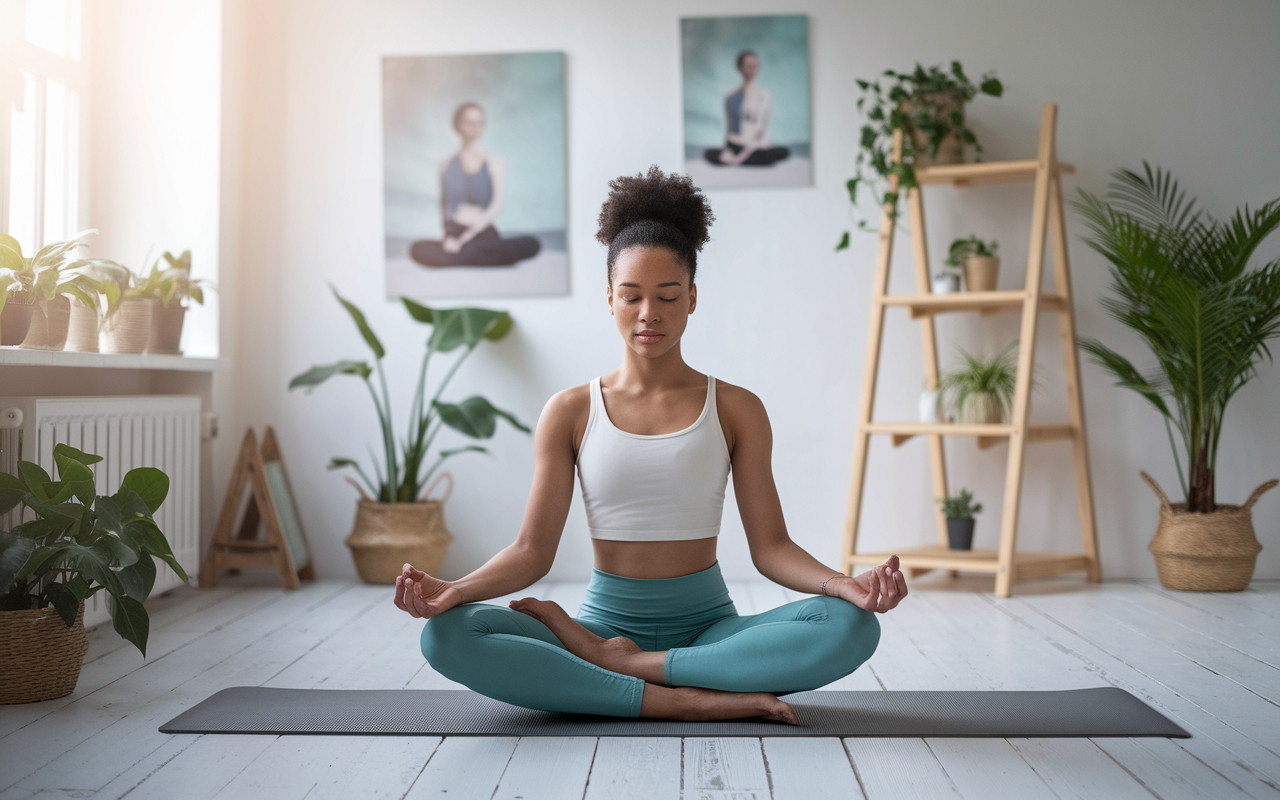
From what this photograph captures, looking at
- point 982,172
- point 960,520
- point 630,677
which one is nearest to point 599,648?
point 630,677

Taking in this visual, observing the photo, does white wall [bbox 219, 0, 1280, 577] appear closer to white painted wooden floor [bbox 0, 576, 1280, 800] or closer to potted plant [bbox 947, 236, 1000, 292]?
potted plant [bbox 947, 236, 1000, 292]

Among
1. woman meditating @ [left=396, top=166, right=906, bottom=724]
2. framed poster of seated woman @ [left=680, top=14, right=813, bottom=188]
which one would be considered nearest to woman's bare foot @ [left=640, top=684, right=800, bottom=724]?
woman meditating @ [left=396, top=166, right=906, bottom=724]

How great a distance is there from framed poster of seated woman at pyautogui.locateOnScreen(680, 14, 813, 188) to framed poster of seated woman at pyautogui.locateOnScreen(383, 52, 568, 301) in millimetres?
472

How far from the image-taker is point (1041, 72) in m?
3.45

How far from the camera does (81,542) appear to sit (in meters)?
1.92

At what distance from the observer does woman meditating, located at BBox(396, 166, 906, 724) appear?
1.65 m

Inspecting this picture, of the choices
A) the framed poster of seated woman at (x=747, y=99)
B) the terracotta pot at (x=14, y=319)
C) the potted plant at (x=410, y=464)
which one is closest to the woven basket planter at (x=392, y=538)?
the potted plant at (x=410, y=464)

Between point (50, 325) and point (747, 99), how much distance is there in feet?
7.35

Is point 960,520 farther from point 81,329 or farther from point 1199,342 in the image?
point 81,329

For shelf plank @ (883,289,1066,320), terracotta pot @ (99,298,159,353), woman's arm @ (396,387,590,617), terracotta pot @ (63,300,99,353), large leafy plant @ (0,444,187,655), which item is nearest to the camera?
woman's arm @ (396,387,590,617)

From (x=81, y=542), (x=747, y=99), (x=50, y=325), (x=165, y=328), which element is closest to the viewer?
(x=81, y=542)

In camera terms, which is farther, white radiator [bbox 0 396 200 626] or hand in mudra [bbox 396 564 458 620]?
white radiator [bbox 0 396 200 626]

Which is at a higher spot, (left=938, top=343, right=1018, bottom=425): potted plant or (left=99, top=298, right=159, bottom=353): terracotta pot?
(left=99, top=298, right=159, bottom=353): terracotta pot

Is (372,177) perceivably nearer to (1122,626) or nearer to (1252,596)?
(1122,626)
